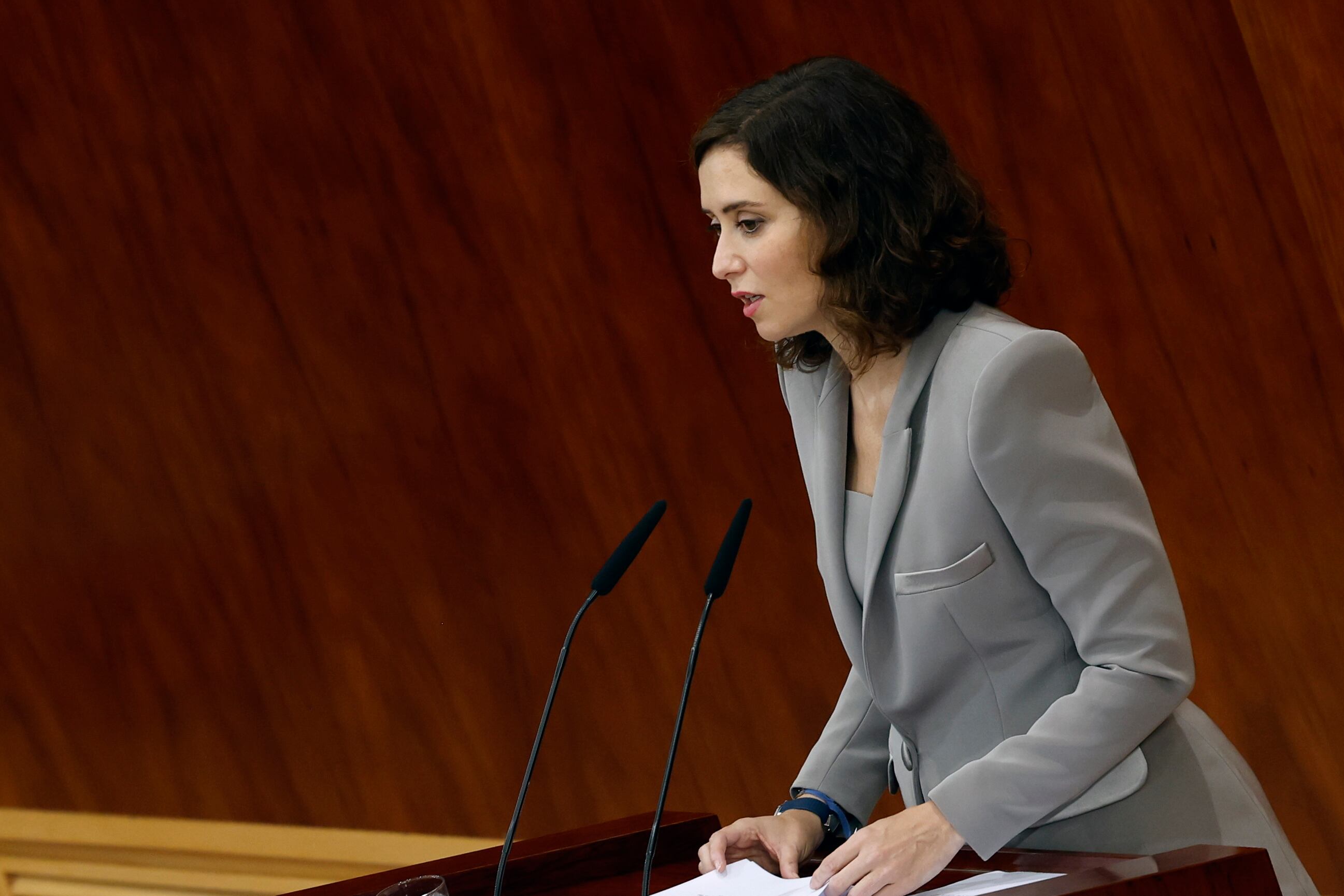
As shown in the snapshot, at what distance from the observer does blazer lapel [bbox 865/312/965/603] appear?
3.64 ft

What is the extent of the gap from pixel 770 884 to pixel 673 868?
222 millimetres

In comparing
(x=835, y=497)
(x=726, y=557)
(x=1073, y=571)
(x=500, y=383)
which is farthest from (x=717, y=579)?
(x=500, y=383)

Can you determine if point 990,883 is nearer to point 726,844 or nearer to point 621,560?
point 726,844

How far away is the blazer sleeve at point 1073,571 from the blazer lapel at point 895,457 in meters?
0.07

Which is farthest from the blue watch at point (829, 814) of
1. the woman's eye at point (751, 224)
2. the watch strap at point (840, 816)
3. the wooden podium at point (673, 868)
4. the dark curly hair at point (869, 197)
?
the woman's eye at point (751, 224)

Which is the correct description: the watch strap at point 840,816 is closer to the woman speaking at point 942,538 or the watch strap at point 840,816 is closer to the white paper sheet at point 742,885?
the woman speaking at point 942,538

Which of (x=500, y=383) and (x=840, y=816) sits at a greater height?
(x=500, y=383)

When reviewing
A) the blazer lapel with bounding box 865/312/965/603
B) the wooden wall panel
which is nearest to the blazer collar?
the blazer lapel with bounding box 865/312/965/603

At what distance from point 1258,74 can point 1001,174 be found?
1.27 ft

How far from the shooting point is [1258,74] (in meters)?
1.73

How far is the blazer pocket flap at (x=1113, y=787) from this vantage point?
1033 mm

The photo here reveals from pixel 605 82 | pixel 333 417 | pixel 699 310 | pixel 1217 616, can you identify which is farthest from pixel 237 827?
pixel 1217 616

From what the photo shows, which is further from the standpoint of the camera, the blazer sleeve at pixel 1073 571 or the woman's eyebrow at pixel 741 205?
the woman's eyebrow at pixel 741 205

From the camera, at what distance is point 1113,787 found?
1.04 m
